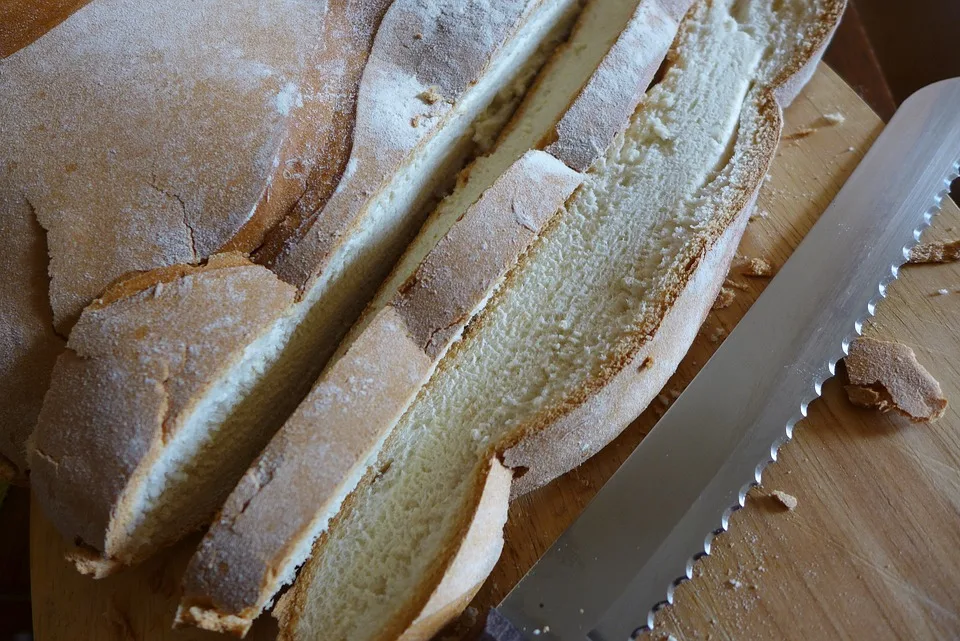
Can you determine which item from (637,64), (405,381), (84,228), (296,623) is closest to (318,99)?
(84,228)

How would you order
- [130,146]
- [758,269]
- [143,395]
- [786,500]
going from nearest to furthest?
[143,395]
[130,146]
[786,500]
[758,269]

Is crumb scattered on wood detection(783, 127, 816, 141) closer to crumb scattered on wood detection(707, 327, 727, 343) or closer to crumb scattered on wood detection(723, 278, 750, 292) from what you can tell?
crumb scattered on wood detection(723, 278, 750, 292)

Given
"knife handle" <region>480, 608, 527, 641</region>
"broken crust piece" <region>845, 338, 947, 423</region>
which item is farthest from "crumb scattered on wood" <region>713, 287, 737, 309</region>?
"knife handle" <region>480, 608, 527, 641</region>

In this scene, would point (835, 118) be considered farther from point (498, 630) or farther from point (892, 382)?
point (498, 630)

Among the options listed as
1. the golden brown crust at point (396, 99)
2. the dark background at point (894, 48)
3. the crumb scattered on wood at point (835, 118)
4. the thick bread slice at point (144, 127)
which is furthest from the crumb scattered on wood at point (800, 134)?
the thick bread slice at point (144, 127)

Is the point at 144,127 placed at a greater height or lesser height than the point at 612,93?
lesser

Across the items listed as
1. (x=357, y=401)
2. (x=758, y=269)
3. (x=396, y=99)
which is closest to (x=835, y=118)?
(x=758, y=269)

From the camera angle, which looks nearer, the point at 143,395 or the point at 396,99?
the point at 143,395
